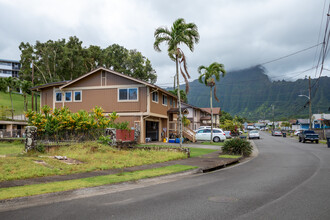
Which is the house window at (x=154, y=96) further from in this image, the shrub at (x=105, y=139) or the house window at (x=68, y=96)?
the shrub at (x=105, y=139)

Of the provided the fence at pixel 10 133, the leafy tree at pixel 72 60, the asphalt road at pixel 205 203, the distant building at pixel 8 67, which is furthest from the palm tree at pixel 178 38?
the distant building at pixel 8 67

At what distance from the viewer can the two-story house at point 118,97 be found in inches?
1084

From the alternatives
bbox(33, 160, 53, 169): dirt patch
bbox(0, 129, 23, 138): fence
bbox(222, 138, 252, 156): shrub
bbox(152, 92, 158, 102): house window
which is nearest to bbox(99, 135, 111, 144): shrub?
bbox(33, 160, 53, 169): dirt patch

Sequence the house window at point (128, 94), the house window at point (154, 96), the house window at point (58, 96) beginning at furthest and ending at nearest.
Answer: the house window at point (58, 96) < the house window at point (154, 96) < the house window at point (128, 94)

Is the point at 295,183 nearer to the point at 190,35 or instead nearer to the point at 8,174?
the point at 8,174

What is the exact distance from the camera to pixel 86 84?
97.9 feet

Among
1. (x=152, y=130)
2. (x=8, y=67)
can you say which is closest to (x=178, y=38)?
(x=152, y=130)

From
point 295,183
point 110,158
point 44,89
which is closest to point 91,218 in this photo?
point 295,183

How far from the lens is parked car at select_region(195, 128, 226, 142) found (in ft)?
109

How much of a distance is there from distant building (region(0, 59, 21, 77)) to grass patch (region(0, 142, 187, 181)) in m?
101

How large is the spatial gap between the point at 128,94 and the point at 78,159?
15.3 meters

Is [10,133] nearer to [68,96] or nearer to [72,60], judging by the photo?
[68,96]

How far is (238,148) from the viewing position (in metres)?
18.9

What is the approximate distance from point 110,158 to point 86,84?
17.4m
